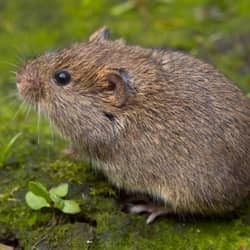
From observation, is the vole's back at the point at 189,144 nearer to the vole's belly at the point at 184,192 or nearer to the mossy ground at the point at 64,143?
the vole's belly at the point at 184,192

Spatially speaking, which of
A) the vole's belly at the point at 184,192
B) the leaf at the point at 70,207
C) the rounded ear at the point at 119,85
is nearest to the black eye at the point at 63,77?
the rounded ear at the point at 119,85

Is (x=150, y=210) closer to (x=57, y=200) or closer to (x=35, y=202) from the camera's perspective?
(x=57, y=200)

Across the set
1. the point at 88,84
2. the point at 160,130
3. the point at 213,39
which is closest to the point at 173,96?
the point at 160,130

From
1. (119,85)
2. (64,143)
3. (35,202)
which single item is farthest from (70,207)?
(64,143)

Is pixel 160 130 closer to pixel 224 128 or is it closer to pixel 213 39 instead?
pixel 224 128

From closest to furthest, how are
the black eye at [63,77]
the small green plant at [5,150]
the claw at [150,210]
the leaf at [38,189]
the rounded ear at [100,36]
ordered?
the leaf at [38,189], the claw at [150,210], the black eye at [63,77], the small green plant at [5,150], the rounded ear at [100,36]

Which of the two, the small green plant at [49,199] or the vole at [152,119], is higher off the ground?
the vole at [152,119]

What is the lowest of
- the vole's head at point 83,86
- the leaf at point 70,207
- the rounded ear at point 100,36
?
the leaf at point 70,207
